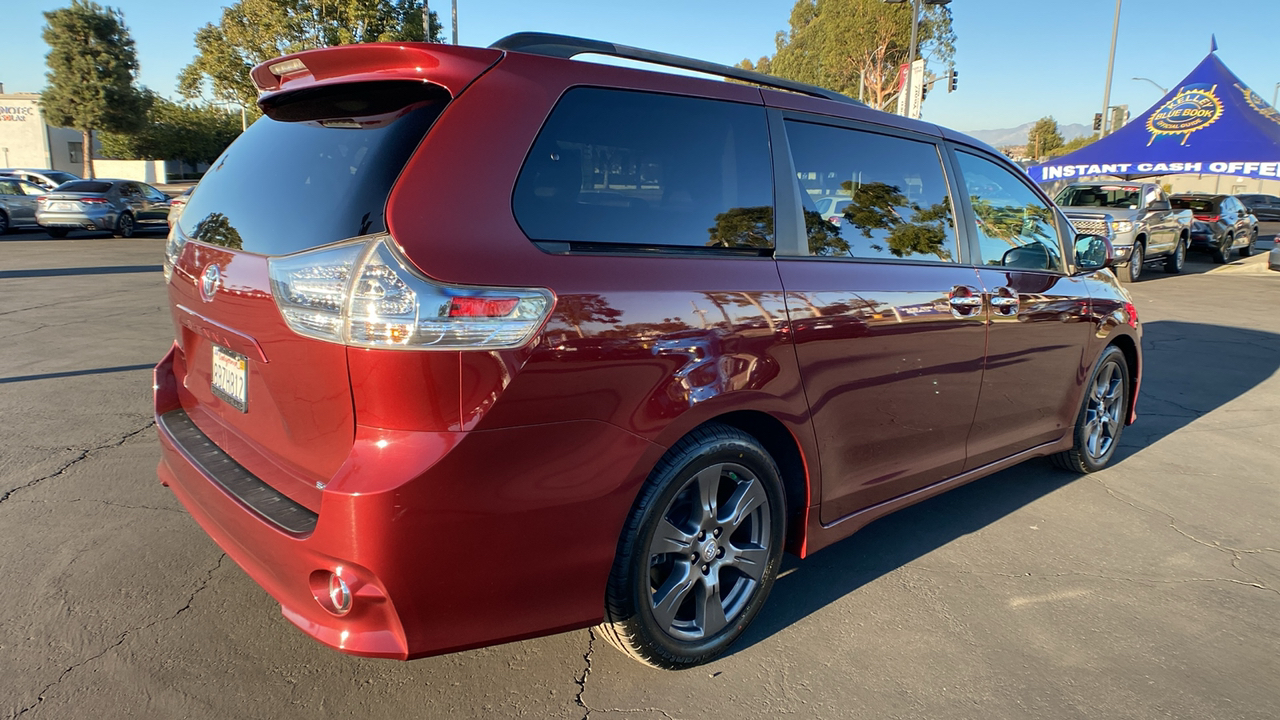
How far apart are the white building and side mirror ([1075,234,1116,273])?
204ft

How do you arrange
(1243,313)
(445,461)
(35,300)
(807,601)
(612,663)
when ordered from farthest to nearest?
(1243,313), (35,300), (807,601), (612,663), (445,461)

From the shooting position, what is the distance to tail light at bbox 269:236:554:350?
1.90 m

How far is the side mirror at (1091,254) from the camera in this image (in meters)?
4.31

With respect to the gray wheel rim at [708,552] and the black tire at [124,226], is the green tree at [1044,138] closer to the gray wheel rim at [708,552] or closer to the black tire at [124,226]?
the black tire at [124,226]

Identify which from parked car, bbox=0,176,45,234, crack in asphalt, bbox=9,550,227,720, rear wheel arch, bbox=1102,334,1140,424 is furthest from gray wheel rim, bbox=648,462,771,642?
parked car, bbox=0,176,45,234

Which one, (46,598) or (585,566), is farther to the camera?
(46,598)

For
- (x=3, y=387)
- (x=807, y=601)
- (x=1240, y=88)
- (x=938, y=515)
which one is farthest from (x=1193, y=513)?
(x=1240, y=88)

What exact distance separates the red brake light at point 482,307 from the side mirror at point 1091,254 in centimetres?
352

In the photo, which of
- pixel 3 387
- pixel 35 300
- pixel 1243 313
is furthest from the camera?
pixel 1243 313

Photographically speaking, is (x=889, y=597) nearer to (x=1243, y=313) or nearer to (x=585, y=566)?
(x=585, y=566)

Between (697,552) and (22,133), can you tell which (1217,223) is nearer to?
(697,552)

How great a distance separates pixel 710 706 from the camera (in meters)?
2.48

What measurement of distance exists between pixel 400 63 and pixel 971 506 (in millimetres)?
3513

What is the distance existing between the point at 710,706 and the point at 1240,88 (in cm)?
2258
